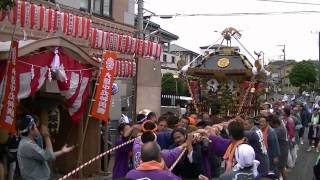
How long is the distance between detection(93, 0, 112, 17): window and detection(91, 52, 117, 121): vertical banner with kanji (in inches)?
317

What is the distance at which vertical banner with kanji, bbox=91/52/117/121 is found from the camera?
440 inches

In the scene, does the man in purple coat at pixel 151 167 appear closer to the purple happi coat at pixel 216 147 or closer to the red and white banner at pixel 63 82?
the purple happi coat at pixel 216 147

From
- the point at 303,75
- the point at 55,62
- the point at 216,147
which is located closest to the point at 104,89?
the point at 55,62

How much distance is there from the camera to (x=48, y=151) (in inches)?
237

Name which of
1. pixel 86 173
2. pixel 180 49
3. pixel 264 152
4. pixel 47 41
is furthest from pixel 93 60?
pixel 180 49

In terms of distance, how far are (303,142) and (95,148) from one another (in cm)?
1342

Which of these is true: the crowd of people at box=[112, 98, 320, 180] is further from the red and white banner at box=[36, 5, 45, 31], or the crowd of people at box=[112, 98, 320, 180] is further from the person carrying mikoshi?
the red and white banner at box=[36, 5, 45, 31]

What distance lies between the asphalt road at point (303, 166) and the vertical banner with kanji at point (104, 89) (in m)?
5.15

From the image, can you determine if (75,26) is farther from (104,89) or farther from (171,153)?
(171,153)

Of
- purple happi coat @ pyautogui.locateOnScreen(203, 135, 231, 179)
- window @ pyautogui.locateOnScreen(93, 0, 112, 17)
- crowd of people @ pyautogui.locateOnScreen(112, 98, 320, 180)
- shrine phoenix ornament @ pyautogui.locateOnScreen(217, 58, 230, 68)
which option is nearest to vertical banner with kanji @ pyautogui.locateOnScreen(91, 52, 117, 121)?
crowd of people @ pyautogui.locateOnScreen(112, 98, 320, 180)

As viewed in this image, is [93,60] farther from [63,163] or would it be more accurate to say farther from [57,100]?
[63,163]

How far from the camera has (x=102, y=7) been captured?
19406mm

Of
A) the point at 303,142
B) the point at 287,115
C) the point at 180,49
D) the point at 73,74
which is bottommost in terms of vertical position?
the point at 303,142

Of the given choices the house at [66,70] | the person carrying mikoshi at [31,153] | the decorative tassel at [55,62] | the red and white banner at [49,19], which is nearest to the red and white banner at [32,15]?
the house at [66,70]
